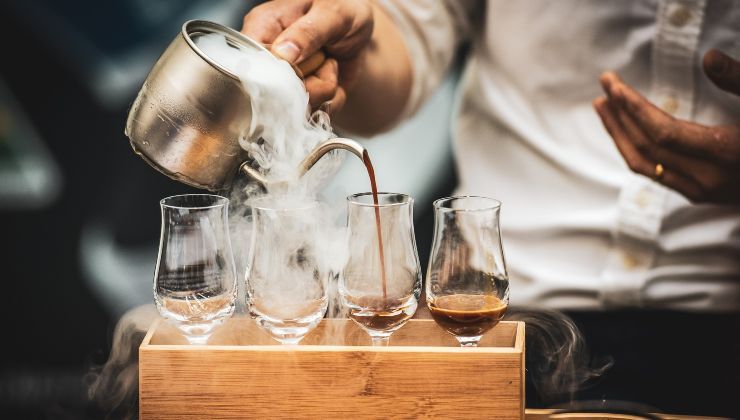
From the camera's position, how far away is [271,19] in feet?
4.52

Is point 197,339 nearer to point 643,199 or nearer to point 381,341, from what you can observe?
point 381,341

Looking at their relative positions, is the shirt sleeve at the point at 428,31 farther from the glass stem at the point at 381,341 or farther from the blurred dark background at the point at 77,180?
the glass stem at the point at 381,341

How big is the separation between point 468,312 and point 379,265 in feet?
0.45

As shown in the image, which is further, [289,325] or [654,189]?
[654,189]

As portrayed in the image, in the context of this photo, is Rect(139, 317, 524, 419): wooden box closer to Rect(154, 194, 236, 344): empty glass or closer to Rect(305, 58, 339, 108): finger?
Rect(154, 194, 236, 344): empty glass

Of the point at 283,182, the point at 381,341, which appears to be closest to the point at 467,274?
the point at 381,341

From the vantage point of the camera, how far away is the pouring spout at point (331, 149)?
1034 millimetres

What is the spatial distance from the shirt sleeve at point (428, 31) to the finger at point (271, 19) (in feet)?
1.60

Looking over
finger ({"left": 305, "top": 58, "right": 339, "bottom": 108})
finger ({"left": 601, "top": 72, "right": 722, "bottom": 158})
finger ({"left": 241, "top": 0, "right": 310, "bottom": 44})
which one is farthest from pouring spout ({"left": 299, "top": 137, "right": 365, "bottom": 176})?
finger ({"left": 601, "top": 72, "right": 722, "bottom": 158})

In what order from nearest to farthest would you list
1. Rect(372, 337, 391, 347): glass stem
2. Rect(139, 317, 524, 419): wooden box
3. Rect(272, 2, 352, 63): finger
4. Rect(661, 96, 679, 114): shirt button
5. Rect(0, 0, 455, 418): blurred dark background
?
Rect(139, 317, 524, 419): wooden box → Rect(372, 337, 391, 347): glass stem → Rect(272, 2, 352, 63): finger → Rect(661, 96, 679, 114): shirt button → Rect(0, 0, 455, 418): blurred dark background

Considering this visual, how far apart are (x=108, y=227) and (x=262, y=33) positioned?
4.45 feet

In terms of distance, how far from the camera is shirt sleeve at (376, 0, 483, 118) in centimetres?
183

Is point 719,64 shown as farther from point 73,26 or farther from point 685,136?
point 73,26

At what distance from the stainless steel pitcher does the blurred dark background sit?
1.40 m
